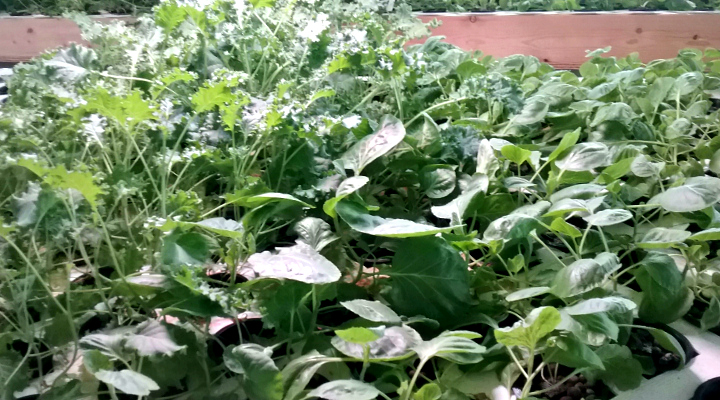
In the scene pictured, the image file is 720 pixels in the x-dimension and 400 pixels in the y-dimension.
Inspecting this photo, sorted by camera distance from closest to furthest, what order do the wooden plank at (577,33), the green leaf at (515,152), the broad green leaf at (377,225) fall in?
the broad green leaf at (377,225), the green leaf at (515,152), the wooden plank at (577,33)

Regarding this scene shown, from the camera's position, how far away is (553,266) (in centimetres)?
69

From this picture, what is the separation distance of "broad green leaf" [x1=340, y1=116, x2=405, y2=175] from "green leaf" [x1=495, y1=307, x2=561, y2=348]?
316 millimetres

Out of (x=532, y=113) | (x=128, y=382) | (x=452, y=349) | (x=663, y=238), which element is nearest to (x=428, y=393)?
(x=452, y=349)

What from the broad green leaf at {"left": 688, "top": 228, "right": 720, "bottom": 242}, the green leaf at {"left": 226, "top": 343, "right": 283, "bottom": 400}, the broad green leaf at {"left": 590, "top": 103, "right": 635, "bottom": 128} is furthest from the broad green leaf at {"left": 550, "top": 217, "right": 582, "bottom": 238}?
the broad green leaf at {"left": 590, "top": 103, "right": 635, "bottom": 128}

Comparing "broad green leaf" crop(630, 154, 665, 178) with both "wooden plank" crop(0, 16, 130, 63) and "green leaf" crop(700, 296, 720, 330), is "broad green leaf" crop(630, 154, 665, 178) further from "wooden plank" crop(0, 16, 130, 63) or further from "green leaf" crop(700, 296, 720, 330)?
"wooden plank" crop(0, 16, 130, 63)

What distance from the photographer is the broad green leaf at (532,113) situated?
0.96 meters

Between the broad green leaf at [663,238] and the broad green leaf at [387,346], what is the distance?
1.01 ft

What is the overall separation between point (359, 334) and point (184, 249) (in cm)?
22

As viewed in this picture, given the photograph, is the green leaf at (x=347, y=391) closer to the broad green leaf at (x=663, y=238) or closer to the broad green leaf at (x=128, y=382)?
the broad green leaf at (x=128, y=382)

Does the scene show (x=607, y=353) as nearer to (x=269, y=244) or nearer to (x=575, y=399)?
(x=575, y=399)

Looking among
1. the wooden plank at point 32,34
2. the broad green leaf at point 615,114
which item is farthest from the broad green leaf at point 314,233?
the wooden plank at point 32,34

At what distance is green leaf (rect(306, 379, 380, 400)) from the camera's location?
1.50 feet

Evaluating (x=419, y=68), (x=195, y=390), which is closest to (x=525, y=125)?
(x=419, y=68)

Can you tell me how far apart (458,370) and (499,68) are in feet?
3.31
